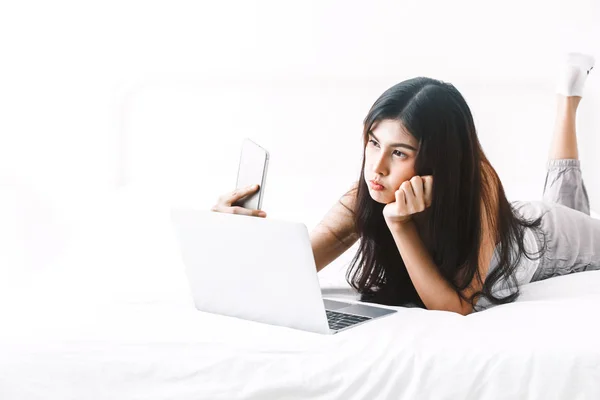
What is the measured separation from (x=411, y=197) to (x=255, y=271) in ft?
1.10

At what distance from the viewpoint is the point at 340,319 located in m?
1.31

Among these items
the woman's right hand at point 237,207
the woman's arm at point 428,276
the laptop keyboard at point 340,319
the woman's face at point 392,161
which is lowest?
the laptop keyboard at point 340,319

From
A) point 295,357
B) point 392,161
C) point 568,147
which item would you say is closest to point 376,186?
point 392,161

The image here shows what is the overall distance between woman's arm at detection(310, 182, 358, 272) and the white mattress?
18.9 inches

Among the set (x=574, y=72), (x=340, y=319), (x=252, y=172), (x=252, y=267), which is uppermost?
(x=574, y=72)

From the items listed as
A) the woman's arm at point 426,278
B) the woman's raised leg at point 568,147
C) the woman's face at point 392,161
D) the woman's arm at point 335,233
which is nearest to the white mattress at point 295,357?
the woman's arm at point 426,278

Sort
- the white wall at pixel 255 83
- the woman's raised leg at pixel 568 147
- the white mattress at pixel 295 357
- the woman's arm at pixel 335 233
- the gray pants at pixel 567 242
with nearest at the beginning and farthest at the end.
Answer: the white mattress at pixel 295 357
the woman's arm at pixel 335 233
the gray pants at pixel 567 242
the woman's raised leg at pixel 568 147
the white wall at pixel 255 83

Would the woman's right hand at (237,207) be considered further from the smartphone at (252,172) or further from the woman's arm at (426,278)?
the woman's arm at (426,278)

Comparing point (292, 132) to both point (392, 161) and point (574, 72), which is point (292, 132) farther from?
point (392, 161)

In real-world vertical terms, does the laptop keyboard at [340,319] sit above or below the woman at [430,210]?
below

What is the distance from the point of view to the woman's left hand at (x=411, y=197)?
1.38 metres

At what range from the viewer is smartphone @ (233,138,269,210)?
4.40 ft

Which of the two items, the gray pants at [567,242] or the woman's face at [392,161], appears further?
the gray pants at [567,242]

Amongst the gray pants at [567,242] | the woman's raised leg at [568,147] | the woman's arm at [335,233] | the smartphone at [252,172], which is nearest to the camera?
the smartphone at [252,172]
